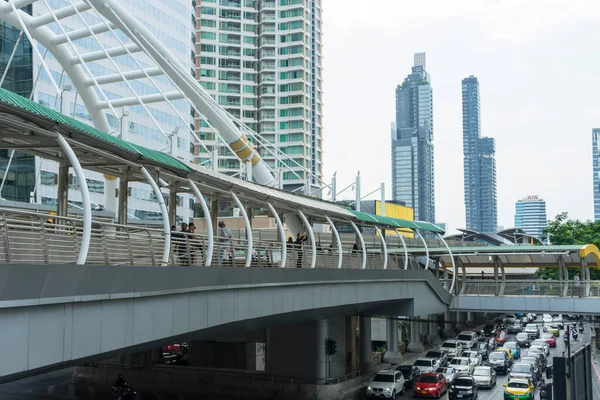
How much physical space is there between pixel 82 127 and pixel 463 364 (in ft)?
107

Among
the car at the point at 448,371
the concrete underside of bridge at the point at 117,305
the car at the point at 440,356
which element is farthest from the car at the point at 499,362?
the concrete underside of bridge at the point at 117,305

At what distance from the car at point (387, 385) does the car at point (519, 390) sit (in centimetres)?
536

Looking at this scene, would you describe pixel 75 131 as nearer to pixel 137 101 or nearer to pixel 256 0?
pixel 137 101

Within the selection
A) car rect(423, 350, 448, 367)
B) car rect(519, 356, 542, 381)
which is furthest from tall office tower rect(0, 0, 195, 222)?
car rect(519, 356, 542, 381)

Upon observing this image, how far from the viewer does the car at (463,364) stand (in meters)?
40.4

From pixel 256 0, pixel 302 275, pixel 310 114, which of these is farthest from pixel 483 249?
pixel 256 0

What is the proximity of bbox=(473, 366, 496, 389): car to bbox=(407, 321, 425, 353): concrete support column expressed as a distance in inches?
585

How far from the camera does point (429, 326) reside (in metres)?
61.7

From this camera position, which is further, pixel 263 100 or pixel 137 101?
pixel 263 100

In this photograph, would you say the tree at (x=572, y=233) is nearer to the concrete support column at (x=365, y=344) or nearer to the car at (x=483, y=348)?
the car at (x=483, y=348)

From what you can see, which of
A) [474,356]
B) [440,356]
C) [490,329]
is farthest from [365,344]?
[490,329]

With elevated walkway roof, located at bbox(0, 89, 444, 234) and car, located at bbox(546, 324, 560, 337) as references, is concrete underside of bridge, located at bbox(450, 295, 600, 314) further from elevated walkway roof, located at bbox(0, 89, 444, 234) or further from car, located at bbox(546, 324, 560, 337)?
car, located at bbox(546, 324, 560, 337)

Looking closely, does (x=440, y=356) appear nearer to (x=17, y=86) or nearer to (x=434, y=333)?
(x=434, y=333)

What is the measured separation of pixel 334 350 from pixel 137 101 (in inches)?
636
